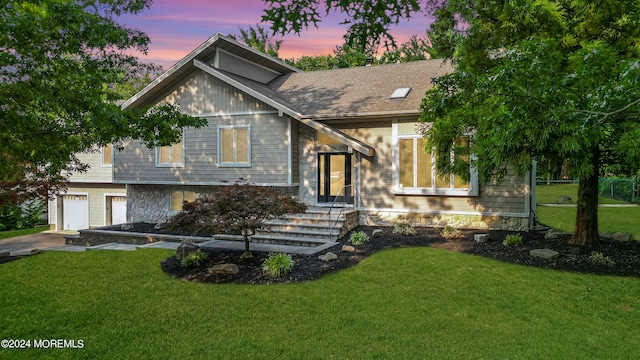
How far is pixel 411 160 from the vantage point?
45.0ft

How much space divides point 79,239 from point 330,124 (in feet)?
31.5

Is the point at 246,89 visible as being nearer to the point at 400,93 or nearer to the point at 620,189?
the point at 400,93

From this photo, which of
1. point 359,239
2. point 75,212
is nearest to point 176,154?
point 75,212

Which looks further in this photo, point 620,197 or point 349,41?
point 620,197

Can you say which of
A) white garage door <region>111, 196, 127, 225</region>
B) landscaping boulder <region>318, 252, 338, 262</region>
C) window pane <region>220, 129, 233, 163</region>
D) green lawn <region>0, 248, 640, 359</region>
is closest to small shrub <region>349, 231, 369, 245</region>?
landscaping boulder <region>318, 252, 338, 262</region>

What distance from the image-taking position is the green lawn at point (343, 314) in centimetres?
535

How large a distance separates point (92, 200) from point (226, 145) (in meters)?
9.26

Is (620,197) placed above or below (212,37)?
below

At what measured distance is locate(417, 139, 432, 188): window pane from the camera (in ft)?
44.4

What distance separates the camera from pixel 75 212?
2088 cm

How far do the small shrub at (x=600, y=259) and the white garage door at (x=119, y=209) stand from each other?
18.3 meters

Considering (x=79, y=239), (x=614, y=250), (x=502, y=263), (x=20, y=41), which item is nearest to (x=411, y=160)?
(x=502, y=263)

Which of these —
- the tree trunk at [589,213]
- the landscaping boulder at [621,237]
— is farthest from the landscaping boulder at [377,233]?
the landscaping boulder at [621,237]

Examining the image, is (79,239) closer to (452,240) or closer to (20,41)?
(20,41)
